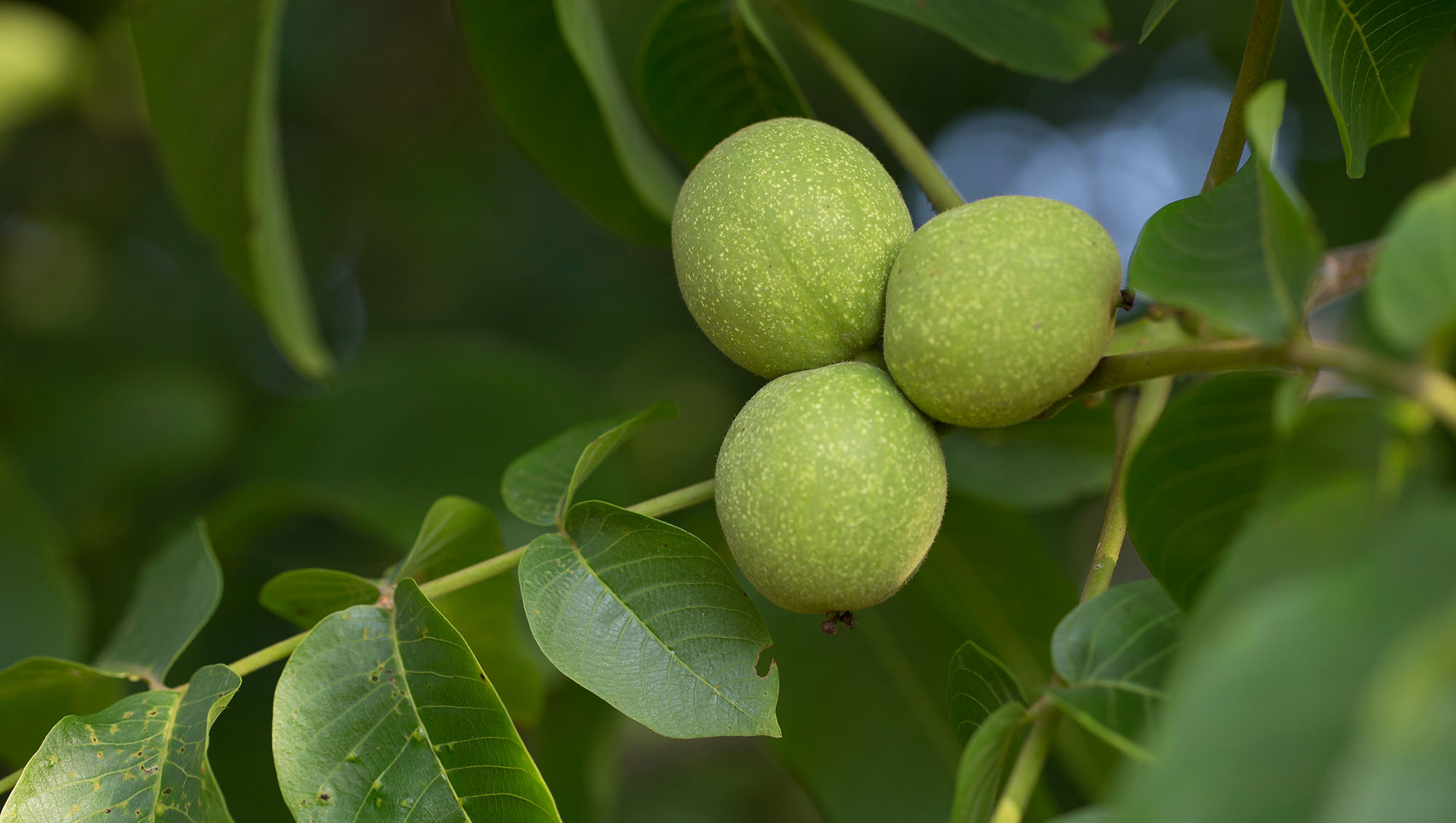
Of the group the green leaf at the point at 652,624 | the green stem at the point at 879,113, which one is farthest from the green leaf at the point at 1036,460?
the green leaf at the point at 652,624

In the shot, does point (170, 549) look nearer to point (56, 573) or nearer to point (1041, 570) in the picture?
point (56, 573)

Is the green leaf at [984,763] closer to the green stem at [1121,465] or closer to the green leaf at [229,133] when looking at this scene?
the green stem at [1121,465]

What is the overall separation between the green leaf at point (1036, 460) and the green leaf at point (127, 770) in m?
0.93

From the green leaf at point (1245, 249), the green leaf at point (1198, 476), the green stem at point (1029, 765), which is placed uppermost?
the green leaf at point (1245, 249)

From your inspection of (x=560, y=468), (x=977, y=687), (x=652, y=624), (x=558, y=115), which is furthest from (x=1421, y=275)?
(x=558, y=115)

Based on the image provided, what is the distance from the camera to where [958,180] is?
2562 mm

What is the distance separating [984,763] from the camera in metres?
0.75

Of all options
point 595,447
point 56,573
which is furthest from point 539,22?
point 56,573

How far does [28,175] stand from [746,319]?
A: 2355mm

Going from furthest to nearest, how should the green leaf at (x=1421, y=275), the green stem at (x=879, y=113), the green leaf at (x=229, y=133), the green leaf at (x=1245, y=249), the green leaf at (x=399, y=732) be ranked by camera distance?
the green leaf at (x=229, y=133) → the green stem at (x=879, y=113) → the green leaf at (x=399, y=732) → the green leaf at (x=1245, y=249) → the green leaf at (x=1421, y=275)

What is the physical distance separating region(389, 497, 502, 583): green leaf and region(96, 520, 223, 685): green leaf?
0.66ft

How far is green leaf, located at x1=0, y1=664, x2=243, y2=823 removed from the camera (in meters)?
0.85

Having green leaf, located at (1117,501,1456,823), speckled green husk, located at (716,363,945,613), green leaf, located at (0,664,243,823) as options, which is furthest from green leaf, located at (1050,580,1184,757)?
green leaf, located at (0,664,243,823)

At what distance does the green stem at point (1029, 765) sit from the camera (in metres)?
0.70
